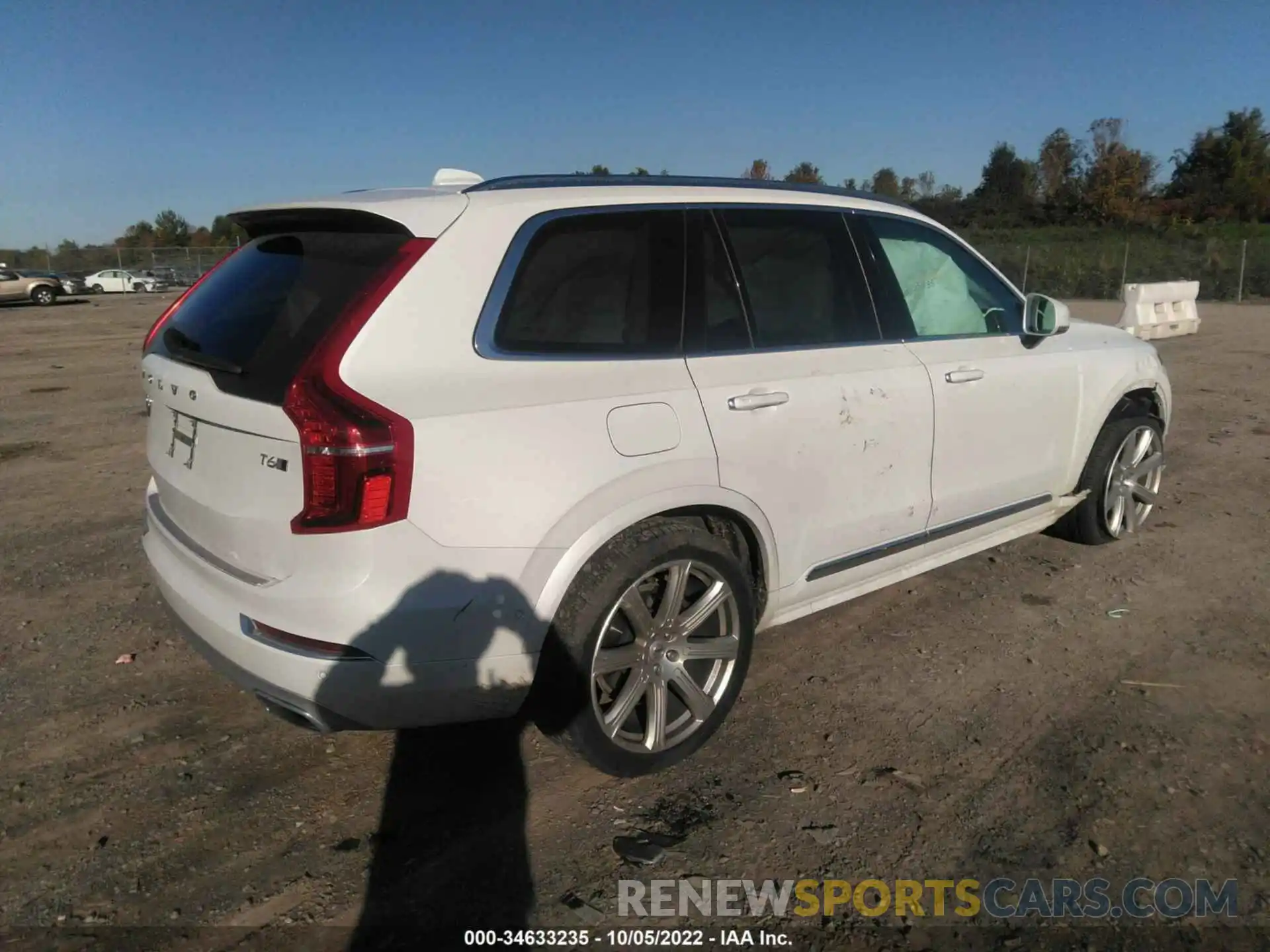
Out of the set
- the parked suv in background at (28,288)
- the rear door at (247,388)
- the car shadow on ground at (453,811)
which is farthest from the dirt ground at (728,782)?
the parked suv in background at (28,288)

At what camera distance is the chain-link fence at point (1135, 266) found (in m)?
25.9

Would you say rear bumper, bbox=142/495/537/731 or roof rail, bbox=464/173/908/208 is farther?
roof rail, bbox=464/173/908/208

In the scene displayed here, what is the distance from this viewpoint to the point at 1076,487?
15.9ft

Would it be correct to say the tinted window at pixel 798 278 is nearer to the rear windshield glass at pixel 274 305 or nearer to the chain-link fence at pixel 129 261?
the rear windshield glass at pixel 274 305

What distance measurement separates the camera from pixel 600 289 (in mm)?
3021

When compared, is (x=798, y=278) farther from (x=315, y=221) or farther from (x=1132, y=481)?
(x=1132, y=481)

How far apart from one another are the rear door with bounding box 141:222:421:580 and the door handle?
1194 millimetres

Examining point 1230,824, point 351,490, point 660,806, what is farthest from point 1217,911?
point 351,490

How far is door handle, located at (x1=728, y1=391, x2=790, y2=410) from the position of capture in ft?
→ 10.3

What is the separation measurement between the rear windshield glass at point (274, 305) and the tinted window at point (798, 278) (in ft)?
4.35

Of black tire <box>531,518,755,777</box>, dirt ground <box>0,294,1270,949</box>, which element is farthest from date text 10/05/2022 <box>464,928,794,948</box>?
black tire <box>531,518,755,777</box>

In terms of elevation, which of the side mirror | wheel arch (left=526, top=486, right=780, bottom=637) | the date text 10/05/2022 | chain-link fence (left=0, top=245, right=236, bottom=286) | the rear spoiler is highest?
chain-link fence (left=0, top=245, right=236, bottom=286)

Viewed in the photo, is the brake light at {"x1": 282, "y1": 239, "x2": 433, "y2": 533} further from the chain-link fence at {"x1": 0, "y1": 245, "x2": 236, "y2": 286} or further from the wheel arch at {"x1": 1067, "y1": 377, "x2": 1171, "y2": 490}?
the chain-link fence at {"x1": 0, "y1": 245, "x2": 236, "y2": 286}

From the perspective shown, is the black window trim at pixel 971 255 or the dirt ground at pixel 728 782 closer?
the dirt ground at pixel 728 782
